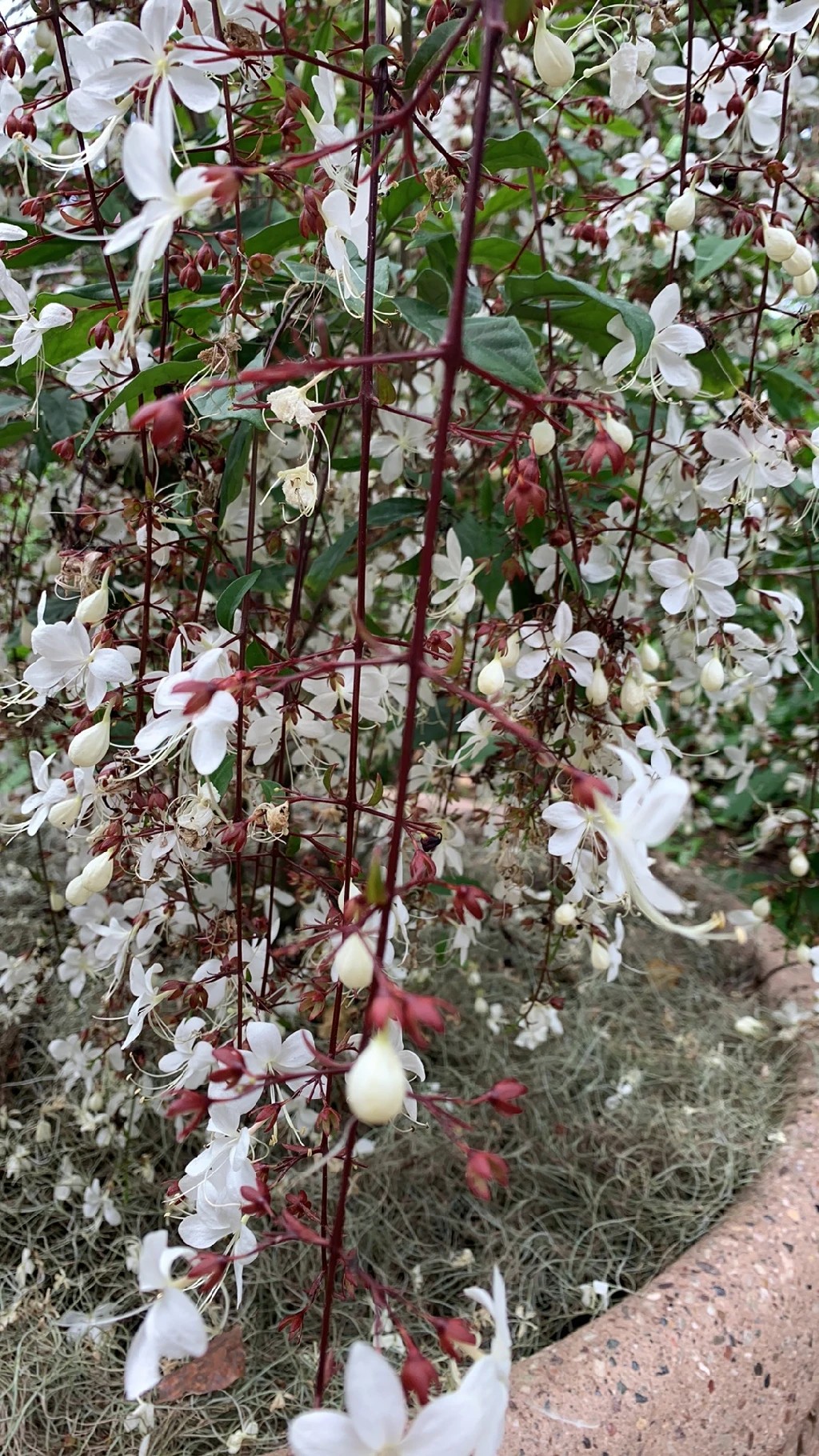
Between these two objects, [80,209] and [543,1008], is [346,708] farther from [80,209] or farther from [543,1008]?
[80,209]

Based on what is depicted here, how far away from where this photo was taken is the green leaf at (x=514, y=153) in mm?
579

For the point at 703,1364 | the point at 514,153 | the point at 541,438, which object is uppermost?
the point at 514,153

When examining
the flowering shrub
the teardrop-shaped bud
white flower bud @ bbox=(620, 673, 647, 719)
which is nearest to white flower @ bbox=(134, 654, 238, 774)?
the flowering shrub

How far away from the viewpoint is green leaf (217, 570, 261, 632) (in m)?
0.52

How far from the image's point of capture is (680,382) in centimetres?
59

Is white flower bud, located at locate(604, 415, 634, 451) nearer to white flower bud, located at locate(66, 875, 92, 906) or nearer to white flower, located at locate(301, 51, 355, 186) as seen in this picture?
white flower, located at locate(301, 51, 355, 186)

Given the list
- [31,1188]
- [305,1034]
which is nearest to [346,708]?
[305,1034]

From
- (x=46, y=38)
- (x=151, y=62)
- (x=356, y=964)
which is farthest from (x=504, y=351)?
(x=46, y=38)

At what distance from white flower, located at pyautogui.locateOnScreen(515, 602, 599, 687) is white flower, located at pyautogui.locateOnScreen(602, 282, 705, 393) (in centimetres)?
15

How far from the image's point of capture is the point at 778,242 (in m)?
0.60

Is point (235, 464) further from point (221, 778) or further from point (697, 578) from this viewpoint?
point (697, 578)

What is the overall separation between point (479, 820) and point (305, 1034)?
0.41m

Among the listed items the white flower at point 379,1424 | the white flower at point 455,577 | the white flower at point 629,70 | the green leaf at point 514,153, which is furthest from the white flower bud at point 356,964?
the white flower at point 629,70

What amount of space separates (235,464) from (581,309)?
0.81 ft
